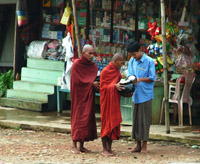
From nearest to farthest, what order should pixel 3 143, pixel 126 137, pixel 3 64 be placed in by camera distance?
pixel 3 143, pixel 126 137, pixel 3 64

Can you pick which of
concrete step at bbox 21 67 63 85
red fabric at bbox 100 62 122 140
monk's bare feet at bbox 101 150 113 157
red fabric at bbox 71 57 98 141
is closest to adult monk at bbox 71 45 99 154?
red fabric at bbox 71 57 98 141

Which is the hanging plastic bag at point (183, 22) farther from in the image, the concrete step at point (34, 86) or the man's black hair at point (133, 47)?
the concrete step at point (34, 86)

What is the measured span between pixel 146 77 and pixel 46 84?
17.0 feet

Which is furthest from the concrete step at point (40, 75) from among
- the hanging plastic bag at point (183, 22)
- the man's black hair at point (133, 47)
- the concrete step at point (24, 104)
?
the man's black hair at point (133, 47)

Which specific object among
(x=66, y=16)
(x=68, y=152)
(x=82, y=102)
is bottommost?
(x=68, y=152)

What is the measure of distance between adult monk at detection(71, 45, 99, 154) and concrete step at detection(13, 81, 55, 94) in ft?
15.2

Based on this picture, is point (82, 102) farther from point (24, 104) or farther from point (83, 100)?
point (24, 104)

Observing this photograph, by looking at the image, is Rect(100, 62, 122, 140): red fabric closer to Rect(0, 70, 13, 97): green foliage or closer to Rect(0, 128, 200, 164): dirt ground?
Rect(0, 128, 200, 164): dirt ground

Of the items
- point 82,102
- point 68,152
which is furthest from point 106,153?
point 82,102

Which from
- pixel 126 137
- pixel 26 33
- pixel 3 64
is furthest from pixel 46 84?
pixel 126 137

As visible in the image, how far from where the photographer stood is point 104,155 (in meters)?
8.64

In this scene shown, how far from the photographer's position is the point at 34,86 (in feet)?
45.4

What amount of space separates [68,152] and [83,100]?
0.87 metres

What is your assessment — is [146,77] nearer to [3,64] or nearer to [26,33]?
[26,33]
